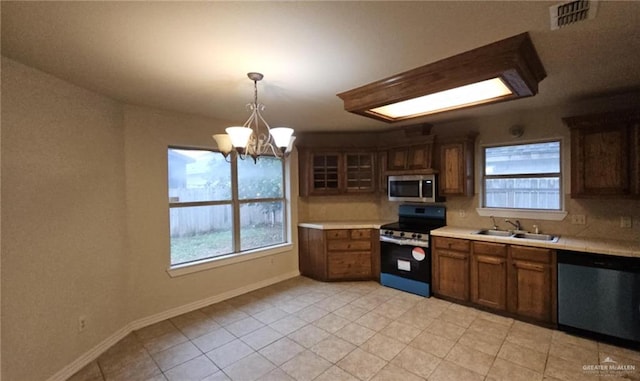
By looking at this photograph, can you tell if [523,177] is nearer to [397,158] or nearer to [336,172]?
[397,158]

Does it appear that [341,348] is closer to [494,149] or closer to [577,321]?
[577,321]

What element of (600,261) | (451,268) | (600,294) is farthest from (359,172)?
(600,294)

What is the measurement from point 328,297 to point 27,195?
10.3 feet

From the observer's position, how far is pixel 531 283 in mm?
2893

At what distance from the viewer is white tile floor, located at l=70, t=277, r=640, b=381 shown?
219 centimetres

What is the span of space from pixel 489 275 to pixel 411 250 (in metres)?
0.94

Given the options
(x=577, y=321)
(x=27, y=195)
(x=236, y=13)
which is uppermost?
(x=236, y=13)

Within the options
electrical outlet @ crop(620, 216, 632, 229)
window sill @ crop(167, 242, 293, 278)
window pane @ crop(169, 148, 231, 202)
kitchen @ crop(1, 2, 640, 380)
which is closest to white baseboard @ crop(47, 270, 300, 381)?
kitchen @ crop(1, 2, 640, 380)

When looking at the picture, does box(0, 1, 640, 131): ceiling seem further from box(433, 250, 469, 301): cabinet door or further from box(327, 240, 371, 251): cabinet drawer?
box(327, 240, 371, 251): cabinet drawer

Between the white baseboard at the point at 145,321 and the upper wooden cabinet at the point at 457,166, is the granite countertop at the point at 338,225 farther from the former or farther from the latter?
the upper wooden cabinet at the point at 457,166

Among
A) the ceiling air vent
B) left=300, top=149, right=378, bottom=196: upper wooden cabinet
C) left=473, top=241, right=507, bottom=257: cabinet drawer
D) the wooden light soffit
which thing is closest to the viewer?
the ceiling air vent

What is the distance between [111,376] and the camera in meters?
2.20

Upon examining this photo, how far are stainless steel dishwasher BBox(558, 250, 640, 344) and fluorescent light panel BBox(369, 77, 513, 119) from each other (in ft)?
5.71

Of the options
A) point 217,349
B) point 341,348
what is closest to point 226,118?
→ point 217,349
